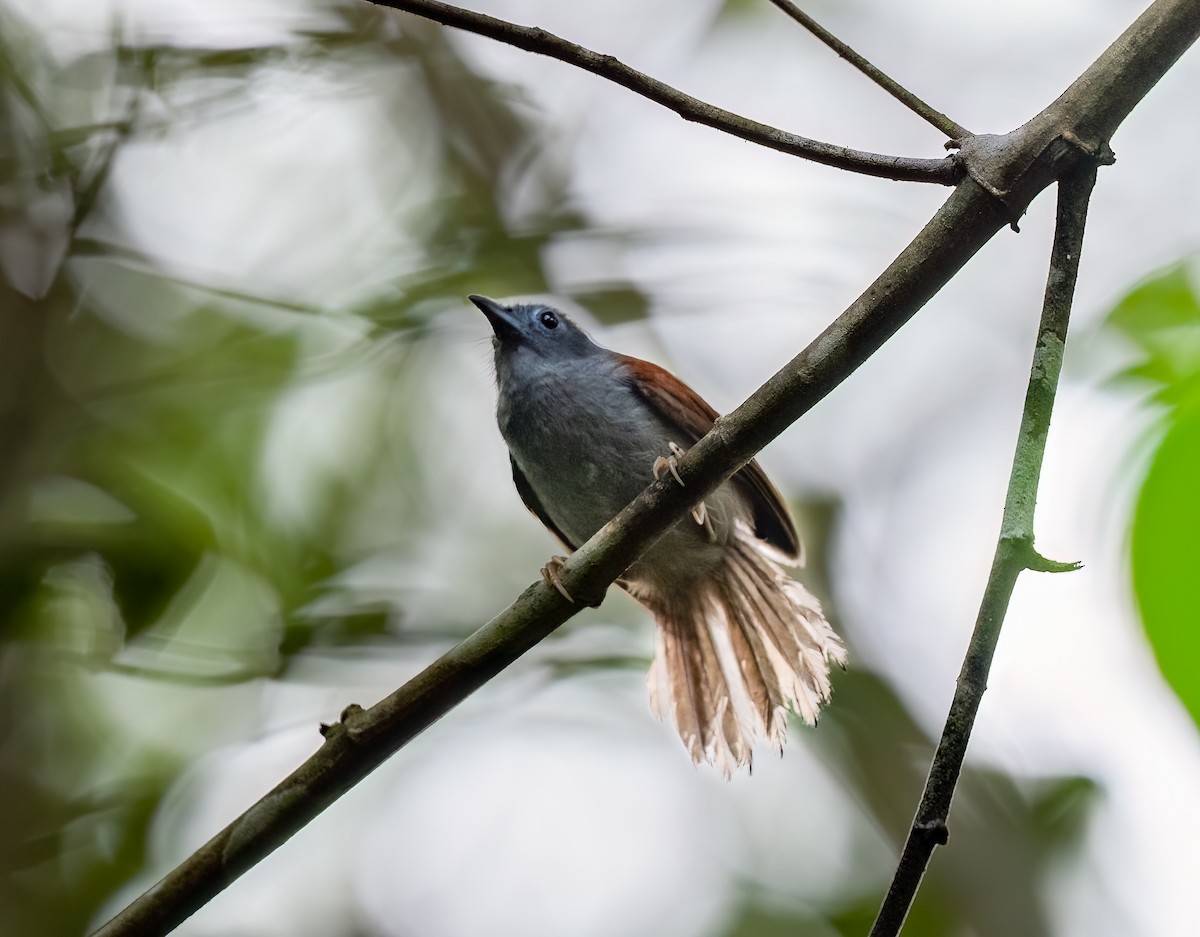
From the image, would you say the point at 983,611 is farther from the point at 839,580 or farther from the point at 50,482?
the point at 839,580

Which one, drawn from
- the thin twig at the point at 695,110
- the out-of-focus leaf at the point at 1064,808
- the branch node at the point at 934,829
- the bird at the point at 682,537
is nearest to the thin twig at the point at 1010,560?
the branch node at the point at 934,829

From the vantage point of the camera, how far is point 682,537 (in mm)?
3693

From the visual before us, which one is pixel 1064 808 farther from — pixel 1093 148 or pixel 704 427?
pixel 1093 148

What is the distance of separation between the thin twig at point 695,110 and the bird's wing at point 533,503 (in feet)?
6.40

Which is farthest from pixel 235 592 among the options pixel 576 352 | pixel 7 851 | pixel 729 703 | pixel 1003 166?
pixel 1003 166

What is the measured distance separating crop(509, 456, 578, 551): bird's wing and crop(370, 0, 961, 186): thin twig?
1.95 metres

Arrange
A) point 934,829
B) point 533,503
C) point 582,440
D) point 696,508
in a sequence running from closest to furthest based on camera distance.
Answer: point 934,829, point 696,508, point 582,440, point 533,503

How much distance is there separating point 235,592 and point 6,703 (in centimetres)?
82

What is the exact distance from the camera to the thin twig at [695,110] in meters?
2.00

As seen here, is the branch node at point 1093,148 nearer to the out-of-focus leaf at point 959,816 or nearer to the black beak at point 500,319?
the black beak at point 500,319

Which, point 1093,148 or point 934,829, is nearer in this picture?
point 934,829

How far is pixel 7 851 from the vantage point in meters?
4.06

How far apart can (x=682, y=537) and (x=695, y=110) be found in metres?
1.86

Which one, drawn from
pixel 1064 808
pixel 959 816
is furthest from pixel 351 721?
pixel 1064 808
